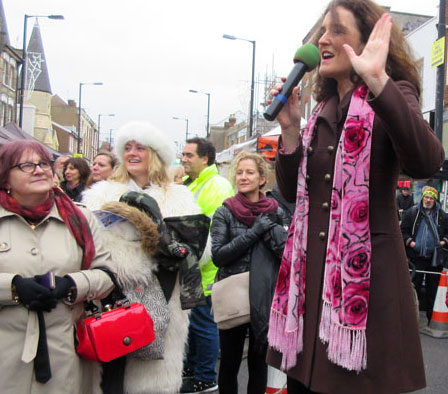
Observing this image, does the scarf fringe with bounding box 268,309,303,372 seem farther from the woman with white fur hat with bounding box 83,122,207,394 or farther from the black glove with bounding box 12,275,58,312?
the woman with white fur hat with bounding box 83,122,207,394

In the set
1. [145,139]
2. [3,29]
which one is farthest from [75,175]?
[3,29]

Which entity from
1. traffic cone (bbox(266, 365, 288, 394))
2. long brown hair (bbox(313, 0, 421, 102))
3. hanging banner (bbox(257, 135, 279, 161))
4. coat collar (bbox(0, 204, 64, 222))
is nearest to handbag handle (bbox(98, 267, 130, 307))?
coat collar (bbox(0, 204, 64, 222))

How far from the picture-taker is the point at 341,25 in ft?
5.23

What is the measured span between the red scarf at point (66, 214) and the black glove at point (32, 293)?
353mm

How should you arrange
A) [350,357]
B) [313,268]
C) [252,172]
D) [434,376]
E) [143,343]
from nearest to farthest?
[350,357], [313,268], [143,343], [252,172], [434,376]

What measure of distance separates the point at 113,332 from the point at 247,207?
1475 mm

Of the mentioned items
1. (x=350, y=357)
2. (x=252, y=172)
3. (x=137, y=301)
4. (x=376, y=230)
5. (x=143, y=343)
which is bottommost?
(x=143, y=343)

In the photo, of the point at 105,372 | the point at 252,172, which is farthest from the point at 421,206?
the point at 105,372

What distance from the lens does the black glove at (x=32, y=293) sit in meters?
2.36

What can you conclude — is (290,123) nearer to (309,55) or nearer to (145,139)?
(309,55)

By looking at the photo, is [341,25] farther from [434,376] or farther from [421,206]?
[421,206]

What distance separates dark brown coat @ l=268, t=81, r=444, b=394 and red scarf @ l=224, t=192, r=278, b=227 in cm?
199

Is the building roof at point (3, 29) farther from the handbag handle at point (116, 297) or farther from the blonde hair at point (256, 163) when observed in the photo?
the handbag handle at point (116, 297)

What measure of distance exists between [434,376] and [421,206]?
3070mm
